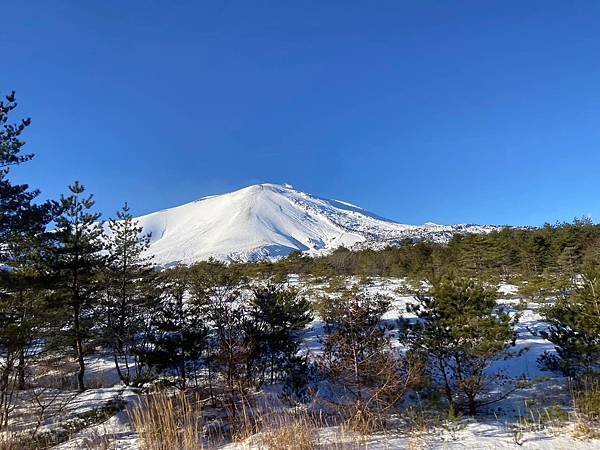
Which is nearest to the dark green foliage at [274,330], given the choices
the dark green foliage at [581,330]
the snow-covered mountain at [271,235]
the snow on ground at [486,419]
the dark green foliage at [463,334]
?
the snow on ground at [486,419]

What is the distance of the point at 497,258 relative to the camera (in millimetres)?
32844

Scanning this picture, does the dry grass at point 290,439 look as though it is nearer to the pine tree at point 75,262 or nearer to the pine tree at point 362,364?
the pine tree at point 362,364

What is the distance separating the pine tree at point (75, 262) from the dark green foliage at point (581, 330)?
16.2 meters

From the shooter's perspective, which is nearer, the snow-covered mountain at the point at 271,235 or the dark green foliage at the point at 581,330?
the dark green foliage at the point at 581,330

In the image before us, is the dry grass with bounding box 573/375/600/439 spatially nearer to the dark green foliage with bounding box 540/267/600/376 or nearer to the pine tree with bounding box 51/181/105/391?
the dark green foliage with bounding box 540/267/600/376

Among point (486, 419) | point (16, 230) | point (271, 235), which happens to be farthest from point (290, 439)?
point (271, 235)

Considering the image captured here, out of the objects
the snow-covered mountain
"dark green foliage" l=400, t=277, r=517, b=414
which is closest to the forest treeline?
"dark green foliage" l=400, t=277, r=517, b=414

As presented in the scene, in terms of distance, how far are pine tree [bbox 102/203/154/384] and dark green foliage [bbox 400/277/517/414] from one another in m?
Result: 12.7

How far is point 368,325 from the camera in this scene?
9531 mm

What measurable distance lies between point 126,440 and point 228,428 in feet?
7.82

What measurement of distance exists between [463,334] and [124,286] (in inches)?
550

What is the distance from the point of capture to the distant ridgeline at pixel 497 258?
1131 inches

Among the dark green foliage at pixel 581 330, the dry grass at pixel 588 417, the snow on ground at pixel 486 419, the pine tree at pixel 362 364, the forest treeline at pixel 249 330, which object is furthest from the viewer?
the dark green foliage at pixel 581 330

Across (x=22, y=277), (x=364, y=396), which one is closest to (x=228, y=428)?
(x=364, y=396)
